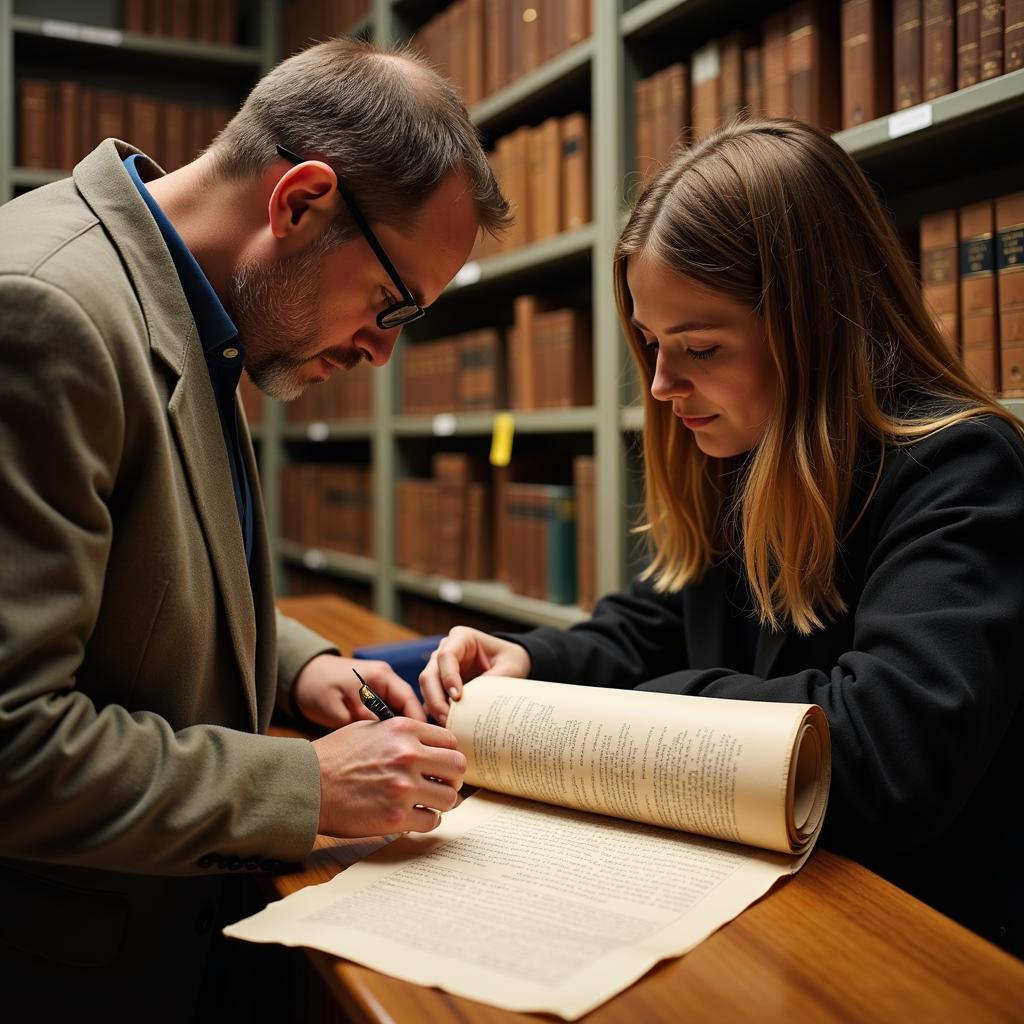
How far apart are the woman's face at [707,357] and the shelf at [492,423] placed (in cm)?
94

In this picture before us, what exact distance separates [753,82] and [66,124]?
254cm

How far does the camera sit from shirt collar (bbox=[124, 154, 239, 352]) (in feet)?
3.17

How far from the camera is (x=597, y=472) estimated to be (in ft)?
6.90

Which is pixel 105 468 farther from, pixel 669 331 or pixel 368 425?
pixel 368 425

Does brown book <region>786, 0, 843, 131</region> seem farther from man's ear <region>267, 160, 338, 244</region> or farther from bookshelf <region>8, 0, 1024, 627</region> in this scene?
man's ear <region>267, 160, 338, 244</region>

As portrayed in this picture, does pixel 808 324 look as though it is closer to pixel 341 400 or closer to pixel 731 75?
pixel 731 75

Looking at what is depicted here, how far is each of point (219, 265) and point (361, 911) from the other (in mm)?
664

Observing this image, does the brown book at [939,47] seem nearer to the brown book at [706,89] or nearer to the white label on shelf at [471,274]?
the brown book at [706,89]

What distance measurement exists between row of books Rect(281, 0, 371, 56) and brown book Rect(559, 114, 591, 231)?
1.30m

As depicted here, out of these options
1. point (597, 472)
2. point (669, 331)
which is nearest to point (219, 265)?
point (669, 331)

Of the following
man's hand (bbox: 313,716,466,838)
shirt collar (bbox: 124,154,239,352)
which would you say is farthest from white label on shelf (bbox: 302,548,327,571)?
man's hand (bbox: 313,716,466,838)

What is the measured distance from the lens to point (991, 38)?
1307 mm

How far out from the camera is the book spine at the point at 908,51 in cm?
141

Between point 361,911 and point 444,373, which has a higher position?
point 444,373
